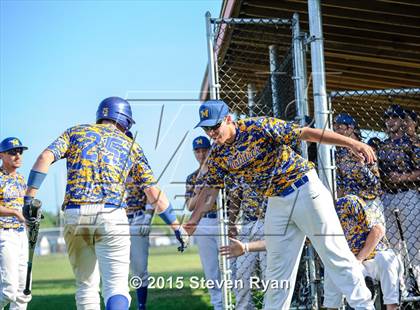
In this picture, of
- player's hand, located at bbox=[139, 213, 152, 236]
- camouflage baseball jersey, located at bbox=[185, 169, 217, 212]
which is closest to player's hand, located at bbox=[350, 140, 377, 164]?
camouflage baseball jersey, located at bbox=[185, 169, 217, 212]

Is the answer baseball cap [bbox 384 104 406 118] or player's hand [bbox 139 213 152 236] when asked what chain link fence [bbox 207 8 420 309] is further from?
player's hand [bbox 139 213 152 236]

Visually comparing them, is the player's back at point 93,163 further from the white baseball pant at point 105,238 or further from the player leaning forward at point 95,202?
the white baseball pant at point 105,238

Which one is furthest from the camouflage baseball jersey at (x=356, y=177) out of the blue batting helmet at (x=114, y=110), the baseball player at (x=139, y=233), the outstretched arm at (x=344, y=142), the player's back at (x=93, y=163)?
the baseball player at (x=139, y=233)

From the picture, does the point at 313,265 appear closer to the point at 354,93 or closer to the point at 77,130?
the point at 354,93

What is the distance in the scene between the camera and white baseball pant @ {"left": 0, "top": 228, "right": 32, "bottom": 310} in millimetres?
8281

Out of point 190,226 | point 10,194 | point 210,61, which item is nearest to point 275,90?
point 210,61

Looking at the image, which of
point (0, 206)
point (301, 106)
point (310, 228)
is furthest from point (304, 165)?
point (0, 206)

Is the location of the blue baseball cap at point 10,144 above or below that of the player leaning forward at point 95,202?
above

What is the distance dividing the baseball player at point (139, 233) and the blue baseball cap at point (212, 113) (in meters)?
3.39

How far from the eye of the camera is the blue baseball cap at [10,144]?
911 centimetres

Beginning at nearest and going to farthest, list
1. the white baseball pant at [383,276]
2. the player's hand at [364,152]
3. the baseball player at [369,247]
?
the player's hand at [364,152], the white baseball pant at [383,276], the baseball player at [369,247]

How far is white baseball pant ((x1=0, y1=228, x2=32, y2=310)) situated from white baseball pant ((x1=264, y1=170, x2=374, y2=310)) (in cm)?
349

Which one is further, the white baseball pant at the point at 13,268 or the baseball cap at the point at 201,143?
the baseball cap at the point at 201,143

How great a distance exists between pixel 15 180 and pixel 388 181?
4.62 m
